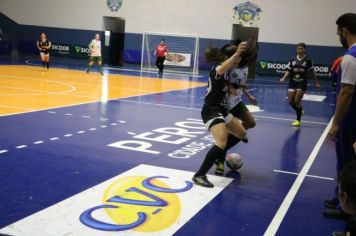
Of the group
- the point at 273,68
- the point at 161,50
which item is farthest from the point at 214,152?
the point at 273,68

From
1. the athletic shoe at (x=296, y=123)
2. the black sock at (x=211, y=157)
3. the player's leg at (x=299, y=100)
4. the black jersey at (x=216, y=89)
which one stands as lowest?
the athletic shoe at (x=296, y=123)

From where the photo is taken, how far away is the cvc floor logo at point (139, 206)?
14.3 ft

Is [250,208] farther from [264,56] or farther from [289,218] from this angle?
[264,56]

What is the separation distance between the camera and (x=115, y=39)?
3278cm

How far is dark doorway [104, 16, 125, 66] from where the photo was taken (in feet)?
105

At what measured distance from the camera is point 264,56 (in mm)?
28484

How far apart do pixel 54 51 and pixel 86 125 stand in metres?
26.0

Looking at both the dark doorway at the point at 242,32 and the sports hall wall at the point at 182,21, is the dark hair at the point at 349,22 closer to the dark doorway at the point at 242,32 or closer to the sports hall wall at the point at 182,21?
the sports hall wall at the point at 182,21

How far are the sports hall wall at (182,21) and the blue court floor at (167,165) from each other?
16627 millimetres

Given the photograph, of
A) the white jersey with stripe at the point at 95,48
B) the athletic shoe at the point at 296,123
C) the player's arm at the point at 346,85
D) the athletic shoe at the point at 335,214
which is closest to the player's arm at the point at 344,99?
the player's arm at the point at 346,85

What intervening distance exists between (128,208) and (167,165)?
1908mm

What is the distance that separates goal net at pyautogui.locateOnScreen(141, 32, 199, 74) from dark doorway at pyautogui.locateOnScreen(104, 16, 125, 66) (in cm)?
281

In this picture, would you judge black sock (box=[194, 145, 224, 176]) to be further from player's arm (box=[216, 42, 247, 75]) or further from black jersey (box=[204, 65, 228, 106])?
player's arm (box=[216, 42, 247, 75])

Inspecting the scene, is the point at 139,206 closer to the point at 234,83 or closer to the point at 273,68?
the point at 234,83
